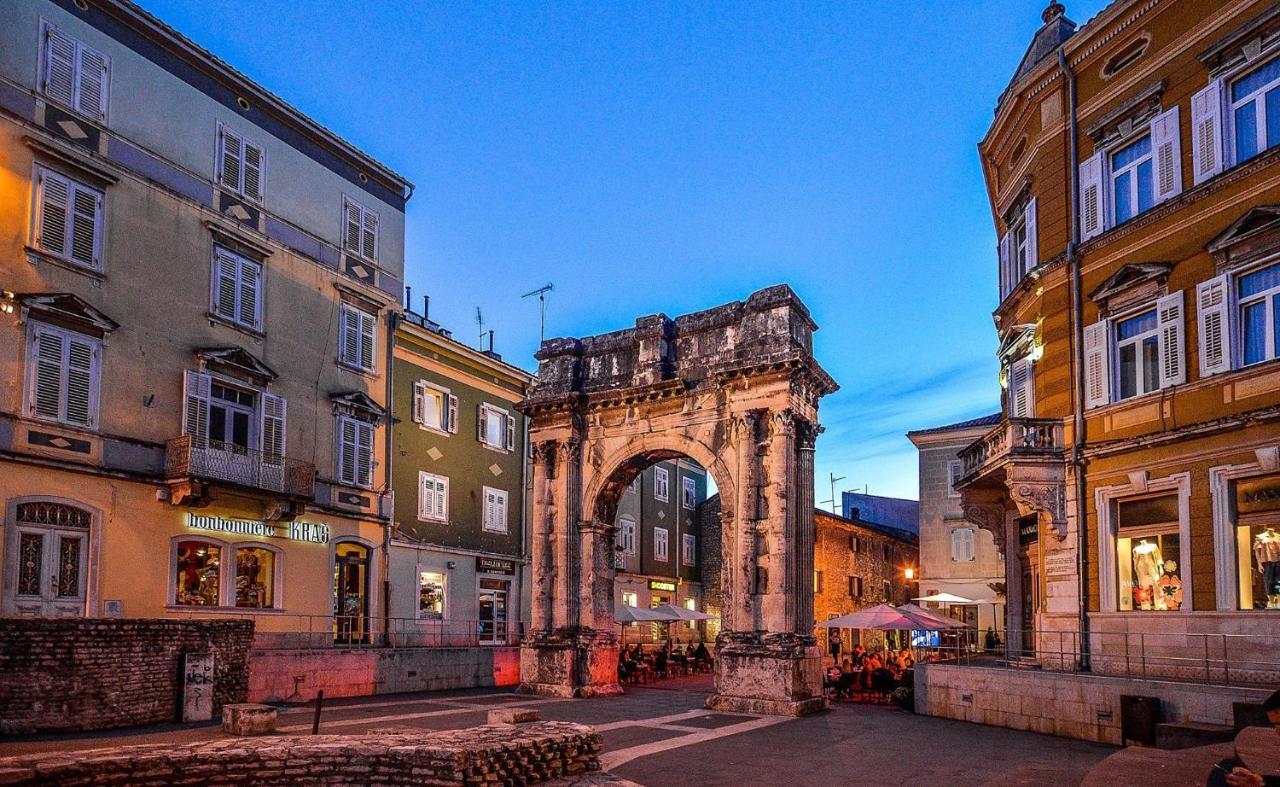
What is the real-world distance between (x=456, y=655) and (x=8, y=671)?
13520mm

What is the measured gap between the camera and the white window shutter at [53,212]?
858 inches

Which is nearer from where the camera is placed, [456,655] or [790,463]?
[790,463]

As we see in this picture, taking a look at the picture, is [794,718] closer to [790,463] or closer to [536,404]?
[790,463]

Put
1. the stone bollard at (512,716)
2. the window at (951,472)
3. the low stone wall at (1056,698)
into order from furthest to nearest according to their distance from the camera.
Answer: the window at (951,472) < the stone bollard at (512,716) < the low stone wall at (1056,698)

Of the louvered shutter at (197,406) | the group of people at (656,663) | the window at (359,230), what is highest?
the window at (359,230)

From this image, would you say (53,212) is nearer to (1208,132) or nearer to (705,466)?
(705,466)

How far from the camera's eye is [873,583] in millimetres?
54562

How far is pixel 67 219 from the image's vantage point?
2231cm

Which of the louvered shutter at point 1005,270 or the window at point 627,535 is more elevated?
the louvered shutter at point 1005,270

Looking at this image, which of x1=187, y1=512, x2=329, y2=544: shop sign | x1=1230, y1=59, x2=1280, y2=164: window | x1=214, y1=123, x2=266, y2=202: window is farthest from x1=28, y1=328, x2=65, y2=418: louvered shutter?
x1=1230, y1=59, x2=1280, y2=164: window

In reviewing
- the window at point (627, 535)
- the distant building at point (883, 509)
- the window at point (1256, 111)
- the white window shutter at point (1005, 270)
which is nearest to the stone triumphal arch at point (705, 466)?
the white window shutter at point (1005, 270)

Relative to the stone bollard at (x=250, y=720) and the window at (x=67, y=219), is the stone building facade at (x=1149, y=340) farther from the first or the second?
the window at (x=67, y=219)

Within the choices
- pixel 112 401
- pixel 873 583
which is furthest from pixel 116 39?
pixel 873 583

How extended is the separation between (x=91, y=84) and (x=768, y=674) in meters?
20.6
